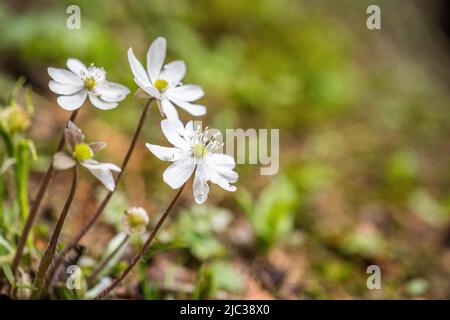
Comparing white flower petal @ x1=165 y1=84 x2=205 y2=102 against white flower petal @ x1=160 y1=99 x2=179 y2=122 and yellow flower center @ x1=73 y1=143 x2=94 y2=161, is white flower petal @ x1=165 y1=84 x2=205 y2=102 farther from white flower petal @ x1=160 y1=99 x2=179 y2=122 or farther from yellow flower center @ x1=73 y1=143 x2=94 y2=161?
yellow flower center @ x1=73 y1=143 x2=94 y2=161

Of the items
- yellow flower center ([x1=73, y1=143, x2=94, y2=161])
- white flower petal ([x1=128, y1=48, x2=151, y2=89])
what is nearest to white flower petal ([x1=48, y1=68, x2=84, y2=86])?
white flower petal ([x1=128, y1=48, x2=151, y2=89])

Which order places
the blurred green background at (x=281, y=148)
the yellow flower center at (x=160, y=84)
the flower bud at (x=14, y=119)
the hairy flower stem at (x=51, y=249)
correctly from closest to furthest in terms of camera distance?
the hairy flower stem at (x=51, y=249) → the yellow flower center at (x=160, y=84) → the flower bud at (x=14, y=119) → the blurred green background at (x=281, y=148)

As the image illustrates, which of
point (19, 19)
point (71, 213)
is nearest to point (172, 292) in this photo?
point (71, 213)

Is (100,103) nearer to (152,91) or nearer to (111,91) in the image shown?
(111,91)

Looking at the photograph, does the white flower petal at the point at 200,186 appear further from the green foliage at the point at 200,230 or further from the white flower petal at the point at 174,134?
the green foliage at the point at 200,230

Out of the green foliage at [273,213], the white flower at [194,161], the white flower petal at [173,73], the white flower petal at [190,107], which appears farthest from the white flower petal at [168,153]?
the green foliage at [273,213]

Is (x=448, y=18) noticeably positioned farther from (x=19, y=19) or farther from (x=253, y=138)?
(x=19, y=19)

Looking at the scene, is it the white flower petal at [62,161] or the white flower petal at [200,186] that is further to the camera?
the white flower petal at [200,186]
